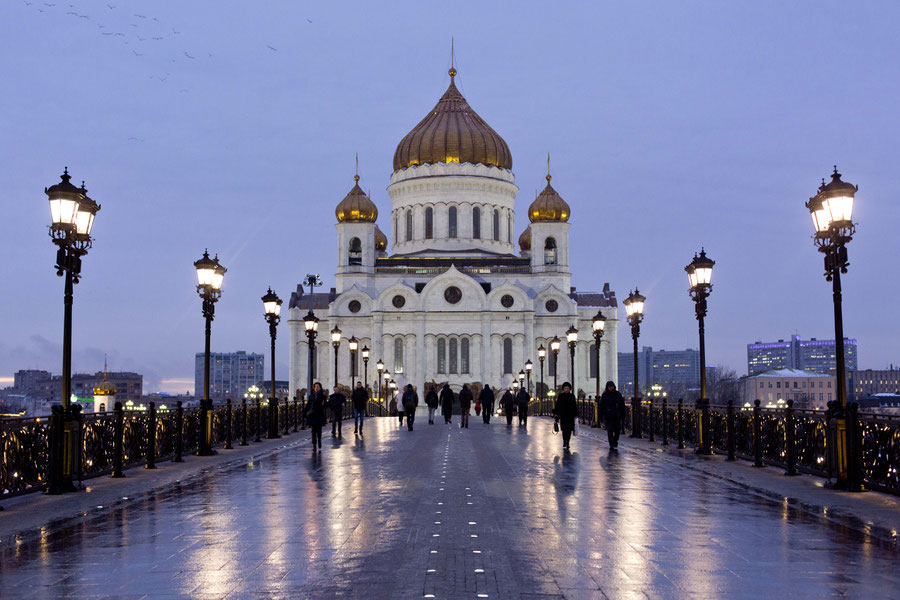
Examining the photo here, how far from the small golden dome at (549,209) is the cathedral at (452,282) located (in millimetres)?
104

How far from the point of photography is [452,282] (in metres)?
80.0

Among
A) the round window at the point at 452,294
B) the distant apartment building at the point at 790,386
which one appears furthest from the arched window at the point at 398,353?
the distant apartment building at the point at 790,386

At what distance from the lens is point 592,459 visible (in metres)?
18.9

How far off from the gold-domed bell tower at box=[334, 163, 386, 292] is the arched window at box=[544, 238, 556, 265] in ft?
51.0

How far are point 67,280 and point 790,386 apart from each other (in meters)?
121

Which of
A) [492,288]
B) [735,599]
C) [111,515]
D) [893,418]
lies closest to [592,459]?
[893,418]

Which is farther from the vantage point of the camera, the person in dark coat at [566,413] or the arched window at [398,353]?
the arched window at [398,353]

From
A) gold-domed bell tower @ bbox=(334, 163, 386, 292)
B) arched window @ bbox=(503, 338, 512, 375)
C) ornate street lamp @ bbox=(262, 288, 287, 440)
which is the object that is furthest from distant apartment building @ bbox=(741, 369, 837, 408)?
ornate street lamp @ bbox=(262, 288, 287, 440)

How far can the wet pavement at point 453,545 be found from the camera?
6.97 meters

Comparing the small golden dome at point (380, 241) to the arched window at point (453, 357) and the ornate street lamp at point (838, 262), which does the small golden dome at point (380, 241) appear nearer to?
the arched window at point (453, 357)

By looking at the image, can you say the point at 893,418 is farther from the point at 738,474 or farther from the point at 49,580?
the point at 49,580

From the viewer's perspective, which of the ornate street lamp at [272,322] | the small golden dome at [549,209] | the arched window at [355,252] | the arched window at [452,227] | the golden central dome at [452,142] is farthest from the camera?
the arched window at [452,227]

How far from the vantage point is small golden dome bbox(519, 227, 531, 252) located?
3656 inches

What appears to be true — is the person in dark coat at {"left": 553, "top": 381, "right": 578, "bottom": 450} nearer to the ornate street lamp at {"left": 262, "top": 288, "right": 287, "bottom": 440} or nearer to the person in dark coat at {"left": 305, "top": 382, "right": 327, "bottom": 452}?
the person in dark coat at {"left": 305, "top": 382, "right": 327, "bottom": 452}
